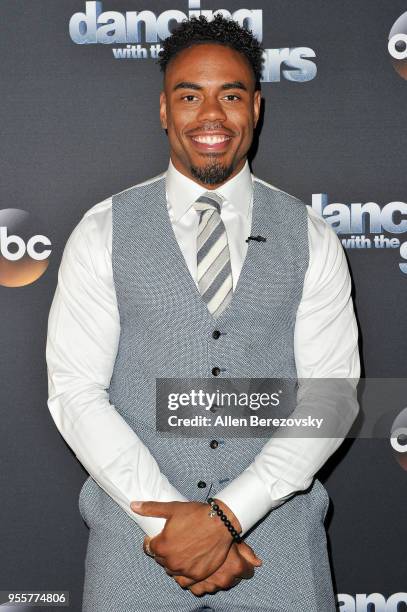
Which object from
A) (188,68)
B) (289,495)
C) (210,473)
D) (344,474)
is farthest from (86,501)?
(188,68)

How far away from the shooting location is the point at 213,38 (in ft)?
6.48

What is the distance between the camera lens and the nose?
75.3 inches

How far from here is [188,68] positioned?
6.37ft

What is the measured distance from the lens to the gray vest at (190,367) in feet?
6.21

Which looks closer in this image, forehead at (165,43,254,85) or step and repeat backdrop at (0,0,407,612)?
forehead at (165,43,254,85)

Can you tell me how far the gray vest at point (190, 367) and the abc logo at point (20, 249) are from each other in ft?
1.26

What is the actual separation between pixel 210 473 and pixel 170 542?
0.63 ft

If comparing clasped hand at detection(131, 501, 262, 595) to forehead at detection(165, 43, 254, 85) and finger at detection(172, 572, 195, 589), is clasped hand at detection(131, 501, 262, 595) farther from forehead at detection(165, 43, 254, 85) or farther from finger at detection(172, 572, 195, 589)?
forehead at detection(165, 43, 254, 85)

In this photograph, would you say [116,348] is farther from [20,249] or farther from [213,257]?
[20,249]

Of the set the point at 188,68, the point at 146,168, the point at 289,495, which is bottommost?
the point at 289,495

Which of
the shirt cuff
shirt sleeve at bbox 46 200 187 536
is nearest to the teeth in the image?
shirt sleeve at bbox 46 200 187 536

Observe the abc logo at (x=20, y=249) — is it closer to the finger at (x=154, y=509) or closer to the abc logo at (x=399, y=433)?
the finger at (x=154, y=509)

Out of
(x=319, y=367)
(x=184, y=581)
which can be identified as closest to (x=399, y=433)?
(x=319, y=367)

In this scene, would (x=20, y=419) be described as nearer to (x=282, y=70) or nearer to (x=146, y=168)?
(x=146, y=168)
